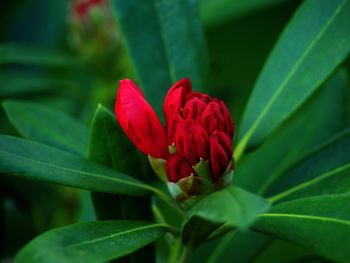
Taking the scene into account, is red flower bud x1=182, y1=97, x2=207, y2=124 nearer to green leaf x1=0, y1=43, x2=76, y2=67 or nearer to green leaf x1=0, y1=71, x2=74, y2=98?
green leaf x1=0, y1=43, x2=76, y2=67

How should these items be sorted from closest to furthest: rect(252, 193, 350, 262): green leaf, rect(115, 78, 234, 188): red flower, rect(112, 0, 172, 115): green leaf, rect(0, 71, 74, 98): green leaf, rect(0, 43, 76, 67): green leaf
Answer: rect(252, 193, 350, 262): green leaf, rect(115, 78, 234, 188): red flower, rect(112, 0, 172, 115): green leaf, rect(0, 43, 76, 67): green leaf, rect(0, 71, 74, 98): green leaf

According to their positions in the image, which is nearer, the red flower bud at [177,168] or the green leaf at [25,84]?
the red flower bud at [177,168]

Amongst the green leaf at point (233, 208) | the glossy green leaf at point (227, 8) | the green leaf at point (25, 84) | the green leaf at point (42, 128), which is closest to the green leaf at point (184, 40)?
the green leaf at point (42, 128)

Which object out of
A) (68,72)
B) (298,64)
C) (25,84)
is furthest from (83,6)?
(298,64)

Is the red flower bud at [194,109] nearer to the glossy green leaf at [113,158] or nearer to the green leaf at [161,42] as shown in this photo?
the glossy green leaf at [113,158]

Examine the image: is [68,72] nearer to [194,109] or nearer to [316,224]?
[194,109]

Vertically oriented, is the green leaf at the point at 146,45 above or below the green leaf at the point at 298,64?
above

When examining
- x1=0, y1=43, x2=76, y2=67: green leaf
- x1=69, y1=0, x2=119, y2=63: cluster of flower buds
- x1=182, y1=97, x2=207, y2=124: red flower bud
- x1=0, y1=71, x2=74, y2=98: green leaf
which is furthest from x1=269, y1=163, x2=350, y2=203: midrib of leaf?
x1=69, y1=0, x2=119, y2=63: cluster of flower buds
